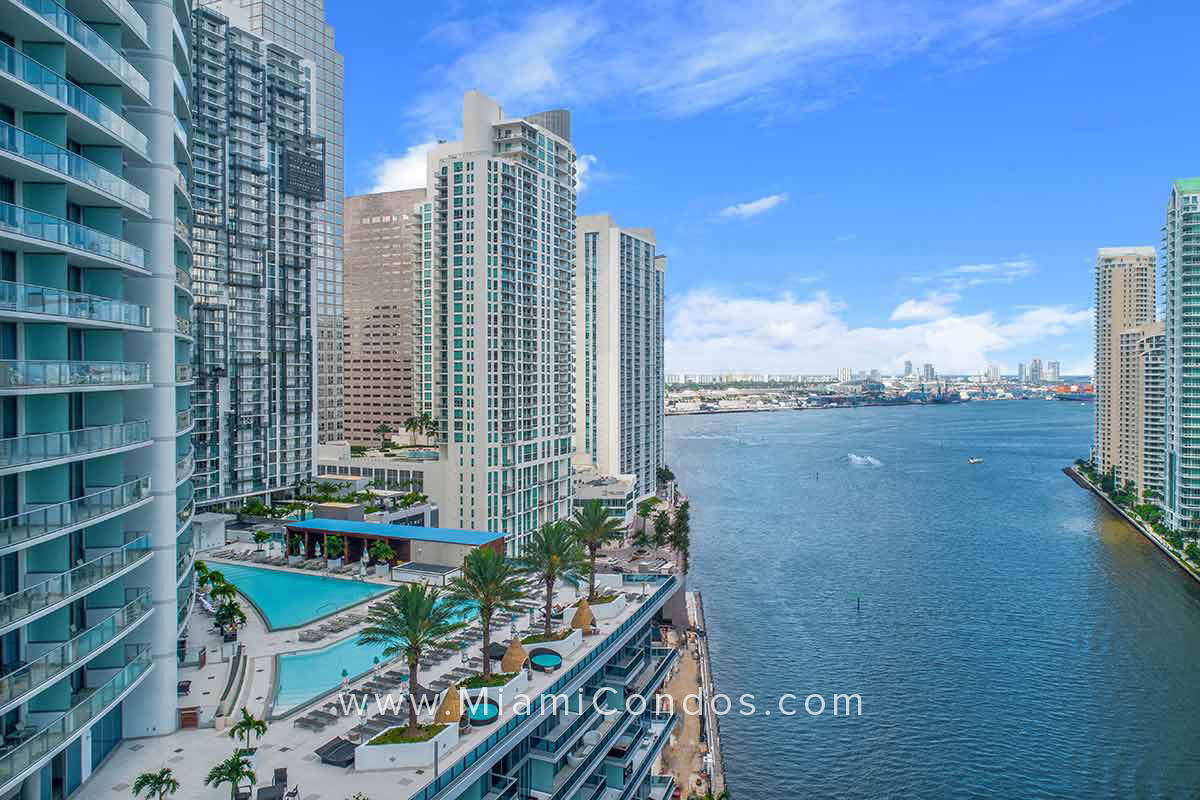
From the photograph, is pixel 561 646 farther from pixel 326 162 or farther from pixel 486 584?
pixel 326 162

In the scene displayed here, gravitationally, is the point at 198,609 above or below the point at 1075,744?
above

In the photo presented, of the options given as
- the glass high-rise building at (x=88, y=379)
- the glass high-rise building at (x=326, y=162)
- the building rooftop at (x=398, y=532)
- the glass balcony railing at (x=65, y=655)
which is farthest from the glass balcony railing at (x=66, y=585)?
the glass high-rise building at (x=326, y=162)

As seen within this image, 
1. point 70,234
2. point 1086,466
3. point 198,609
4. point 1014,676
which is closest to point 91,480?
point 70,234

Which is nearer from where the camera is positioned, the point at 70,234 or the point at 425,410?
the point at 70,234

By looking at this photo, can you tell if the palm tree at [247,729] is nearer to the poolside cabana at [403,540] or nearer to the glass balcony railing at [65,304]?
the glass balcony railing at [65,304]

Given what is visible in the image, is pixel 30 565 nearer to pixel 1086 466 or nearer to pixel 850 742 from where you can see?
pixel 850 742

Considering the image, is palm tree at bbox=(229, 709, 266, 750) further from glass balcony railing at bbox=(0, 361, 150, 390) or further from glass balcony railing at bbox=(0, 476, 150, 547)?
glass balcony railing at bbox=(0, 361, 150, 390)

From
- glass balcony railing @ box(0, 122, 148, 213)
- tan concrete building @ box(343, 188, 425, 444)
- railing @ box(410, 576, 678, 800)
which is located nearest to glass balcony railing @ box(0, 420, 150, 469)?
glass balcony railing @ box(0, 122, 148, 213)

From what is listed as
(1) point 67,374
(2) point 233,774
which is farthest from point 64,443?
(2) point 233,774
